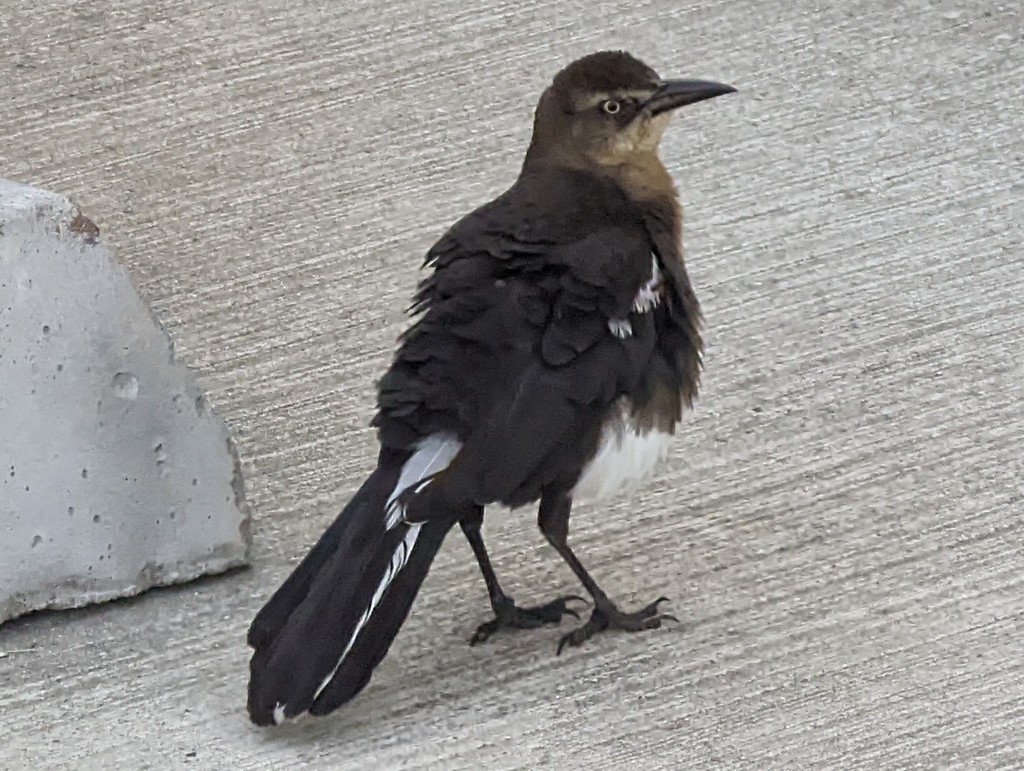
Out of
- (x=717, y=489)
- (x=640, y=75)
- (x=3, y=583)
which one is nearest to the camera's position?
(x=3, y=583)

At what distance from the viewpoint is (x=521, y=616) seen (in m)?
3.91

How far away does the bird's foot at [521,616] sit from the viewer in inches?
152

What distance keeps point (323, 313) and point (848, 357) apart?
143 cm

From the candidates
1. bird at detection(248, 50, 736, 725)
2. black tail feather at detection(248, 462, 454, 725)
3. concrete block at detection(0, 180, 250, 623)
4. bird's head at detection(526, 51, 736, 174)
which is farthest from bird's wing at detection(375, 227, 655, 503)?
concrete block at detection(0, 180, 250, 623)

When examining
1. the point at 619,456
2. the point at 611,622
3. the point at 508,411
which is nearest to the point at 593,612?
the point at 611,622

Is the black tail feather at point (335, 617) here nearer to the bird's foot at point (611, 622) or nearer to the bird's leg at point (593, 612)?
the bird's leg at point (593, 612)

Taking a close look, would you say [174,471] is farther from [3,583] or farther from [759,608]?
[759,608]

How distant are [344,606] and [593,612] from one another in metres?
0.68

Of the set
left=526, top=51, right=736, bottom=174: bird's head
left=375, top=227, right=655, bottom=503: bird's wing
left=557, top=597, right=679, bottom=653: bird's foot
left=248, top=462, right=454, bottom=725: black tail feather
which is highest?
left=526, top=51, right=736, bottom=174: bird's head

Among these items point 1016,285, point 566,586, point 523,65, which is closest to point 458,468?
point 566,586

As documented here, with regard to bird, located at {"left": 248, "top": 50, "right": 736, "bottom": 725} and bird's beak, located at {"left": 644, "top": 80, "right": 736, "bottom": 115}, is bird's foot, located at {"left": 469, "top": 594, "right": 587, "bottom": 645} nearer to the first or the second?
bird, located at {"left": 248, "top": 50, "right": 736, "bottom": 725}

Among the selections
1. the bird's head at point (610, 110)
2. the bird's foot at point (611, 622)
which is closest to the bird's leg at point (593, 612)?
the bird's foot at point (611, 622)

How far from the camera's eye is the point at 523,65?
604cm

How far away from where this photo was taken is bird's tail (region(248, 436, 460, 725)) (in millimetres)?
3344
